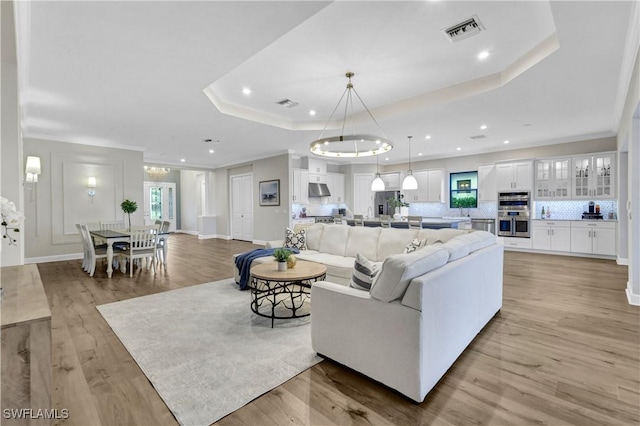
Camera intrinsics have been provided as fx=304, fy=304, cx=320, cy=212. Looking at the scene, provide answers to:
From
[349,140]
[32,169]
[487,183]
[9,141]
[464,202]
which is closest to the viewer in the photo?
[9,141]

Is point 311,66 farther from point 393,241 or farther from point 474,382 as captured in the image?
point 474,382

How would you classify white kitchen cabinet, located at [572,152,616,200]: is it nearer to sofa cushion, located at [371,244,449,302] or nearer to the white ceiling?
the white ceiling

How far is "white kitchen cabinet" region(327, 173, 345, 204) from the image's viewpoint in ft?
33.0

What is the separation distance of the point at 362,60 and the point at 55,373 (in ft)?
13.4

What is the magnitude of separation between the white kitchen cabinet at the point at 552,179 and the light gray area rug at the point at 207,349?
7.18 metres

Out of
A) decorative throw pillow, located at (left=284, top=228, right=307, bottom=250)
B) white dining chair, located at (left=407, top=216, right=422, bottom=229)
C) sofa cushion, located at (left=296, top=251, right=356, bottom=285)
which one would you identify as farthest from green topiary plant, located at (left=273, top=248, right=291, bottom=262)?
white dining chair, located at (left=407, top=216, right=422, bottom=229)

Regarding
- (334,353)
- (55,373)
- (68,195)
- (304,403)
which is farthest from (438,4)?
(68,195)

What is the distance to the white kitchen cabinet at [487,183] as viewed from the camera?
322 inches

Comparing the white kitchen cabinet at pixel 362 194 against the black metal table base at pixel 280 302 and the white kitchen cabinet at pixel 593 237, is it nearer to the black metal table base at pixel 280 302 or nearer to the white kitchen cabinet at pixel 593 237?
the white kitchen cabinet at pixel 593 237

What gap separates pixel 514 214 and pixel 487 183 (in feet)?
3.53

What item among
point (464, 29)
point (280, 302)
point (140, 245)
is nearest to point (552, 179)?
point (464, 29)

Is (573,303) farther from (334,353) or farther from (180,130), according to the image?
(180,130)

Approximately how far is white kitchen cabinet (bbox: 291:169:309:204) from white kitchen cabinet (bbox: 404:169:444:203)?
3413 millimetres

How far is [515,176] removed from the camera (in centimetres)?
780
